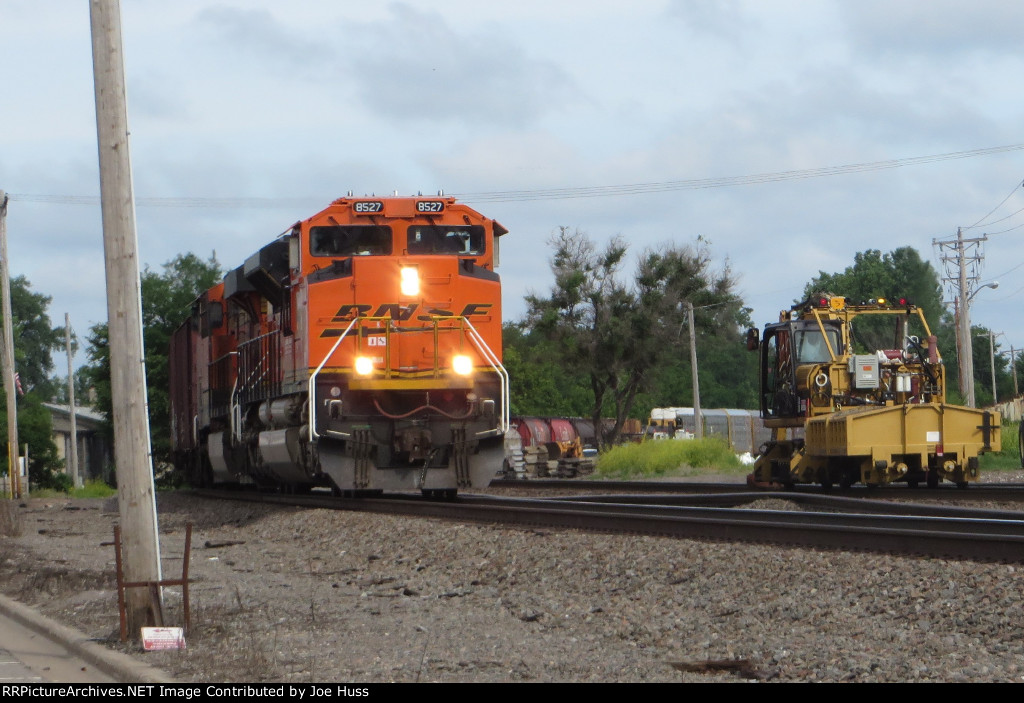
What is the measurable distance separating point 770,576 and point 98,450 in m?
73.6

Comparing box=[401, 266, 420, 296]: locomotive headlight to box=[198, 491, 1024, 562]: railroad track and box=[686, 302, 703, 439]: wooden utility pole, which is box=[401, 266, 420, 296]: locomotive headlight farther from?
box=[686, 302, 703, 439]: wooden utility pole

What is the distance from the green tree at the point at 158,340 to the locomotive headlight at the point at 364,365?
35.9 meters

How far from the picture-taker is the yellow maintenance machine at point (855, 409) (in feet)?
54.4

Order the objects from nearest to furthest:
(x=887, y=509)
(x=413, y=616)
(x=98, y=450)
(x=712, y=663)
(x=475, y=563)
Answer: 1. (x=712, y=663)
2. (x=413, y=616)
3. (x=475, y=563)
4. (x=887, y=509)
5. (x=98, y=450)

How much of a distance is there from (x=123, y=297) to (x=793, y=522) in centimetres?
647

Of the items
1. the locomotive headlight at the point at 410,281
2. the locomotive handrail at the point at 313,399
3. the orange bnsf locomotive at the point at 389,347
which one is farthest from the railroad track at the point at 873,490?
the locomotive handrail at the point at 313,399

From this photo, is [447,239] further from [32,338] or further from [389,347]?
[32,338]

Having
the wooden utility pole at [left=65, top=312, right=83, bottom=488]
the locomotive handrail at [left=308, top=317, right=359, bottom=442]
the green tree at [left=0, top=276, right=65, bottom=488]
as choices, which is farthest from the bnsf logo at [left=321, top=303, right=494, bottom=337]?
the green tree at [left=0, top=276, right=65, bottom=488]

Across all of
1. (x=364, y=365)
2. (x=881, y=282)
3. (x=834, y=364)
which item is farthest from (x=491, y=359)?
(x=881, y=282)

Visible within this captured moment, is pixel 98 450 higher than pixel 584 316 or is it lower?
lower

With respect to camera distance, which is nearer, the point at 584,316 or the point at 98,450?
the point at 584,316

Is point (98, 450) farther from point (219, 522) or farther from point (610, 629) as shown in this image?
point (610, 629)

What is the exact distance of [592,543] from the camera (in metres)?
11.3
